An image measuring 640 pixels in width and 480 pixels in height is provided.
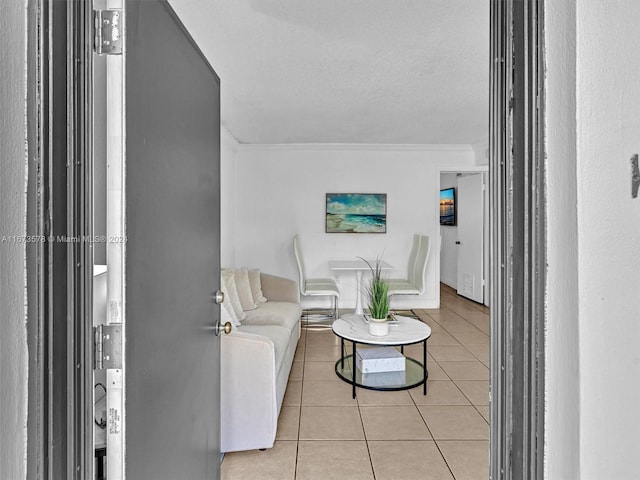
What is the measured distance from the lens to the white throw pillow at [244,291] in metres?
3.70

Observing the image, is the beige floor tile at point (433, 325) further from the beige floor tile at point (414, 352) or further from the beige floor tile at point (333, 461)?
the beige floor tile at point (333, 461)

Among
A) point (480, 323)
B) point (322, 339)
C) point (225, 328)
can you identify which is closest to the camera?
→ point (225, 328)

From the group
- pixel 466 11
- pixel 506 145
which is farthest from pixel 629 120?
pixel 466 11

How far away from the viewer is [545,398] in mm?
870

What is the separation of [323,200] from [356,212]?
0.51 m

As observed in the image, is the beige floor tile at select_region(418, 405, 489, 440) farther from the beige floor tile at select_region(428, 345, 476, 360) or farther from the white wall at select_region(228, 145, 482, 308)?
the white wall at select_region(228, 145, 482, 308)

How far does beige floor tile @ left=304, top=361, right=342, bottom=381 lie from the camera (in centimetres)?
331

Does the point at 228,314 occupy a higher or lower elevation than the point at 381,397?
higher

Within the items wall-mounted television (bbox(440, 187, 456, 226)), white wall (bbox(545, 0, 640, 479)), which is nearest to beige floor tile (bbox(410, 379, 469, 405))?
white wall (bbox(545, 0, 640, 479))

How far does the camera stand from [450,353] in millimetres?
3914

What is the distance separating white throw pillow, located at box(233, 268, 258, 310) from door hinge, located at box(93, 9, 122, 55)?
2899mm

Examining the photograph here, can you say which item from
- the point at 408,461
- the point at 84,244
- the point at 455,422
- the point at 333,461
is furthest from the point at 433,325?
the point at 84,244

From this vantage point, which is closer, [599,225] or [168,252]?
[599,225]

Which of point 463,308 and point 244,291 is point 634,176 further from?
point 463,308
